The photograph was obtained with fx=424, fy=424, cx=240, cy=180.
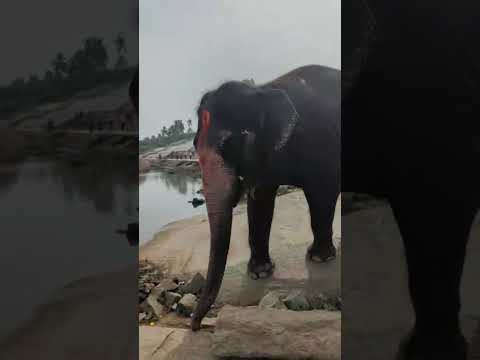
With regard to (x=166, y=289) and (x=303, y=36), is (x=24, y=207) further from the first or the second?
(x=303, y=36)

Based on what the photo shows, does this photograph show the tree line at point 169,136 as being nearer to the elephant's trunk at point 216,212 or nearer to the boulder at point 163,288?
the elephant's trunk at point 216,212

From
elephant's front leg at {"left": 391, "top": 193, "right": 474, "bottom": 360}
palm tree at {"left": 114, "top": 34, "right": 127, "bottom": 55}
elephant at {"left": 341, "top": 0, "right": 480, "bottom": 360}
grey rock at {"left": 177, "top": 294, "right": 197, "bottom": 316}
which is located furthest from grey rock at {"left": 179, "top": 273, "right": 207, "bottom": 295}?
palm tree at {"left": 114, "top": 34, "right": 127, "bottom": 55}

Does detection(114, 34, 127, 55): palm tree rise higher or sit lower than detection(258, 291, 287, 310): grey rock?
higher

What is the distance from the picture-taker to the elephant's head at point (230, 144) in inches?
95.0

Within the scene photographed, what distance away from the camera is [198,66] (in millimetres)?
2418

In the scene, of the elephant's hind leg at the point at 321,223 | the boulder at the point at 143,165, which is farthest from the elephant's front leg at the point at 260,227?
the boulder at the point at 143,165

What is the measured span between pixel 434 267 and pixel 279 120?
1.11 meters

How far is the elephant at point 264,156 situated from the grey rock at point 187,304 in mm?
38

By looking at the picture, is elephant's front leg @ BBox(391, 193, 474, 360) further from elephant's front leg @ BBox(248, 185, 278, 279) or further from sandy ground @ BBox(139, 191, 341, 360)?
elephant's front leg @ BBox(248, 185, 278, 279)

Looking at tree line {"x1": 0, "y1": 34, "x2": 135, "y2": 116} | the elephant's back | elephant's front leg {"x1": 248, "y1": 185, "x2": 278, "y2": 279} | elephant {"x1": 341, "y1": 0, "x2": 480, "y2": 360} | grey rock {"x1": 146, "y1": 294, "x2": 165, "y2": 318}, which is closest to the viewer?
elephant {"x1": 341, "y1": 0, "x2": 480, "y2": 360}

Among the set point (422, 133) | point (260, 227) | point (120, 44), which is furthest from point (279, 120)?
point (120, 44)

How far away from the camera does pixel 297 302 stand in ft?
7.83

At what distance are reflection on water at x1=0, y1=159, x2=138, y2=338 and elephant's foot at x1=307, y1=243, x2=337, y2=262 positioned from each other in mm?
986

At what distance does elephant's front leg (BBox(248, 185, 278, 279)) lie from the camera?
7.89 feet
